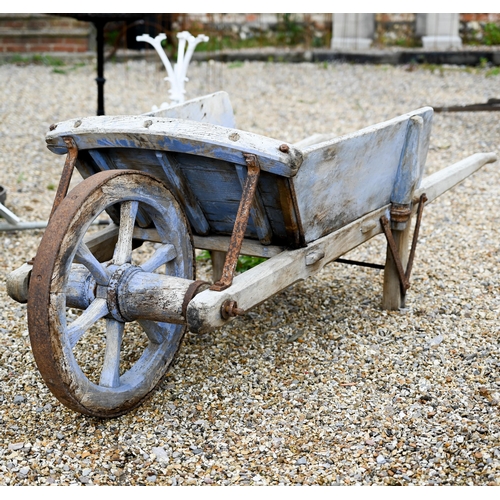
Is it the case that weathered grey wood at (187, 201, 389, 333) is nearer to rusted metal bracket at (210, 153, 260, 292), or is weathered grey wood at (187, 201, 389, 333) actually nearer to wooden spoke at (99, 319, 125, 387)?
rusted metal bracket at (210, 153, 260, 292)

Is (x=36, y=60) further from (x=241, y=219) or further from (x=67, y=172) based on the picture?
(x=241, y=219)

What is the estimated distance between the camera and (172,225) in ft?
8.34

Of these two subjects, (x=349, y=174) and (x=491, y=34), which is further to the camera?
(x=491, y=34)

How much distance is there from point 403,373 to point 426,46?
25.8ft

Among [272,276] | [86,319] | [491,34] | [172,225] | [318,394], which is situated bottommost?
[318,394]

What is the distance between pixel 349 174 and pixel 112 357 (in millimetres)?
1061

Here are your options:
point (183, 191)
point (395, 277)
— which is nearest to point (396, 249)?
point (395, 277)

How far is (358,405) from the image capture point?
261 cm

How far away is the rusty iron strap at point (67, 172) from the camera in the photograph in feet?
8.12

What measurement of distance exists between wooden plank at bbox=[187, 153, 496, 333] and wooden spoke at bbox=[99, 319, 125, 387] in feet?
1.29

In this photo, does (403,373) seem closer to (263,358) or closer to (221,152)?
(263,358)

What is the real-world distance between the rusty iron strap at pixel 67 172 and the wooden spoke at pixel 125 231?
22 centimetres

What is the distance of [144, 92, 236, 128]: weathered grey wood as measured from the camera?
118 inches

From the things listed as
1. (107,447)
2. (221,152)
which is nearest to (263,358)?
(107,447)
